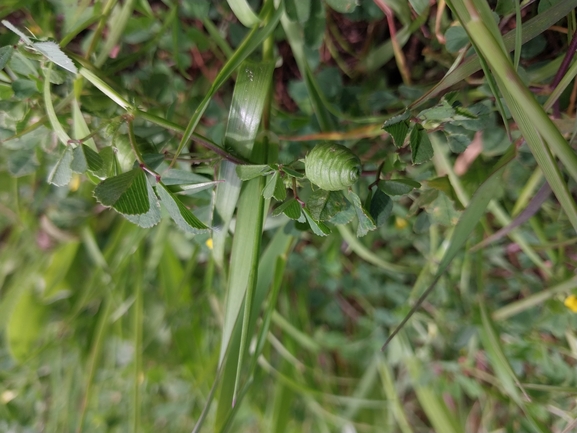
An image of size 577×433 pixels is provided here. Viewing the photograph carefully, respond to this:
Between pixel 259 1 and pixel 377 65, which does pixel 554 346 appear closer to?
pixel 377 65

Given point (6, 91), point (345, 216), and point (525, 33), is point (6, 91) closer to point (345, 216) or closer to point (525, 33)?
point (345, 216)

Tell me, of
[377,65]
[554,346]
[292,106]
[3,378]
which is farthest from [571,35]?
[3,378]

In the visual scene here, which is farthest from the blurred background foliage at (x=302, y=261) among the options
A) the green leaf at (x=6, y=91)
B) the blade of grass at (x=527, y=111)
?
the blade of grass at (x=527, y=111)

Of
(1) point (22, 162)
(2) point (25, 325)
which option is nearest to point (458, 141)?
(1) point (22, 162)

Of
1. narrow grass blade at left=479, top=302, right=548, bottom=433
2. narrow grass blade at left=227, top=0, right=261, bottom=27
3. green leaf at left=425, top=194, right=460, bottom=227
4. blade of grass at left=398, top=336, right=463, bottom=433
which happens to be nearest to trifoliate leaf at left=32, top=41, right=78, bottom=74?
narrow grass blade at left=227, top=0, right=261, bottom=27

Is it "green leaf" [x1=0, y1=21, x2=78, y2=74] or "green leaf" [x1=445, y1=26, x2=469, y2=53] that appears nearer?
"green leaf" [x1=0, y1=21, x2=78, y2=74]

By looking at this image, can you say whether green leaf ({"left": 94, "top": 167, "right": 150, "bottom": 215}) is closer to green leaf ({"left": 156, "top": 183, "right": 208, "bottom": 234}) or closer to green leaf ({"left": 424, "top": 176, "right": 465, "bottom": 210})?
green leaf ({"left": 156, "top": 183, "right": 208, "bottom": 234})
